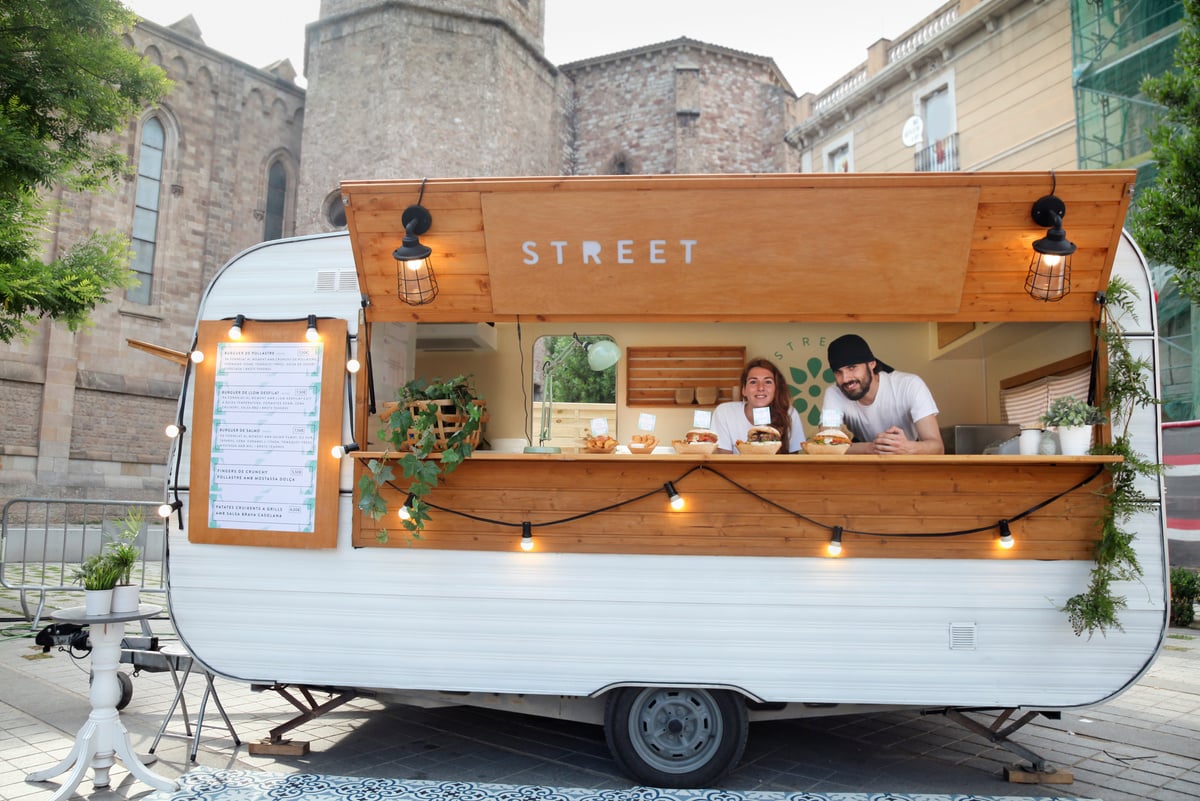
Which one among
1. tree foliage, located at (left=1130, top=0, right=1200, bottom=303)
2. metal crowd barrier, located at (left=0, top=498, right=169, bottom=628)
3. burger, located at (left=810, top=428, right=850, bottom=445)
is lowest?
metal crowd barrier, located at (left=0, top=498, right=169, bottom=628)

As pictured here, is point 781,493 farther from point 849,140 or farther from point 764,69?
point 764,69

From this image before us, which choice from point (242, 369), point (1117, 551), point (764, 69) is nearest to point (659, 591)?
point (1117, 551)

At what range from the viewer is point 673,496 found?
14.6 ft

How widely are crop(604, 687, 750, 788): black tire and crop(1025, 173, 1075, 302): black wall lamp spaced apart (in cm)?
275

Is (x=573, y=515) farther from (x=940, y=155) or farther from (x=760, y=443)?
(x=940, y=155)

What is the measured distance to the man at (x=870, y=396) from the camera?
17.9ft

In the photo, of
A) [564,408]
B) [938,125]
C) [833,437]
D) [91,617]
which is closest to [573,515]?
[833,437]

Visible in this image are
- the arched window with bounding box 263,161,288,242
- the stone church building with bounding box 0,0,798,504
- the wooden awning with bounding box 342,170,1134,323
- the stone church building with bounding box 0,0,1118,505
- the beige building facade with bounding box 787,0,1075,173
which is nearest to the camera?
the wooden awning with bounding box 342,170,1134,323

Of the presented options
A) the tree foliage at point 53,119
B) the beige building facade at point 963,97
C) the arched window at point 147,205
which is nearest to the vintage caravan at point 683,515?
the tree foliage at point 53,119

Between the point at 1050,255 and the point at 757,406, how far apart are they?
7.49ft

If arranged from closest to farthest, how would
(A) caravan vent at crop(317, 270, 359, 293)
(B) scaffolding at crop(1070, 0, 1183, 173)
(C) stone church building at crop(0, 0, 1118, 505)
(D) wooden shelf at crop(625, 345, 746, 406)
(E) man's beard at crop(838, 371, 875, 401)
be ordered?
1. (A) caravan vent at crop(317, 270, 359, 293)
2. (E) man's beard at crop(838, 371, 875, 401)
3. (D) wooden shelf at crop(625, 345, 746, 406)
4. (B) scaffolding at crop(1070, 0, 1183, 173)
5. (C) stone church building at crop(0, 0, 1118, 505)

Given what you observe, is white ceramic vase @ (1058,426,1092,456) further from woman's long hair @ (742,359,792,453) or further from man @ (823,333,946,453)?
woman's long hair @ (742,359,792,453)

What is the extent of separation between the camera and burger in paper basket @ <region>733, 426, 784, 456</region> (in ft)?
15.1

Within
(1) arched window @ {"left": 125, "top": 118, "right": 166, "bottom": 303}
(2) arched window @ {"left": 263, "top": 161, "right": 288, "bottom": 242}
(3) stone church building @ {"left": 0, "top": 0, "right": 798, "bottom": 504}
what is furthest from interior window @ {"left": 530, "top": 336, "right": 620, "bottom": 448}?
(1) arched window @ {"left": 125, "top": 118, "right": 166, "bottom": 303}
